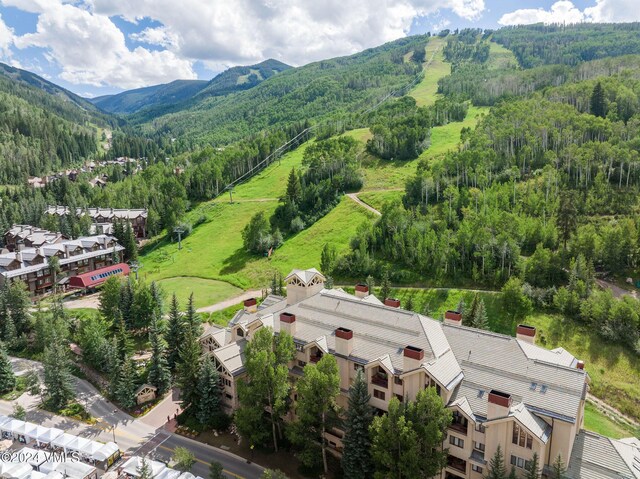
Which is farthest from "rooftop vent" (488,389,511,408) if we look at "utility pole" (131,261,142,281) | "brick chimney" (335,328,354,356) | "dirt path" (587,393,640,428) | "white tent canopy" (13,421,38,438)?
"utility pole" (131,261,142,281)

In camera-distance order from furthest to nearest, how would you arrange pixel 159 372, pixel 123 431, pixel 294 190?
pixel 294 190 < pixel 159 372 < pixel 123 431

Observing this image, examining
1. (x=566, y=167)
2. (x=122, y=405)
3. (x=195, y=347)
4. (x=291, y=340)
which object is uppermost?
(x=566, y=167)

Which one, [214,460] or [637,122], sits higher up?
[637,122]

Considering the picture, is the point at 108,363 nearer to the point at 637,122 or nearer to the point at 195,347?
the point at 195,347

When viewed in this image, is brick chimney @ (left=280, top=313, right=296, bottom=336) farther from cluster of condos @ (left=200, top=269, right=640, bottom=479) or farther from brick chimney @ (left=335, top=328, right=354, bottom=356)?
brick chimney @ (left=335, top=328, right=354, bottom=356)

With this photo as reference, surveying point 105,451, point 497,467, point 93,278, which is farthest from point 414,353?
point 93,278

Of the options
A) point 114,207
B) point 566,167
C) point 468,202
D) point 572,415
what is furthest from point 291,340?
point 114,207

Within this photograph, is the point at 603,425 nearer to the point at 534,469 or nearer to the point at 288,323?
the point at 534,469
